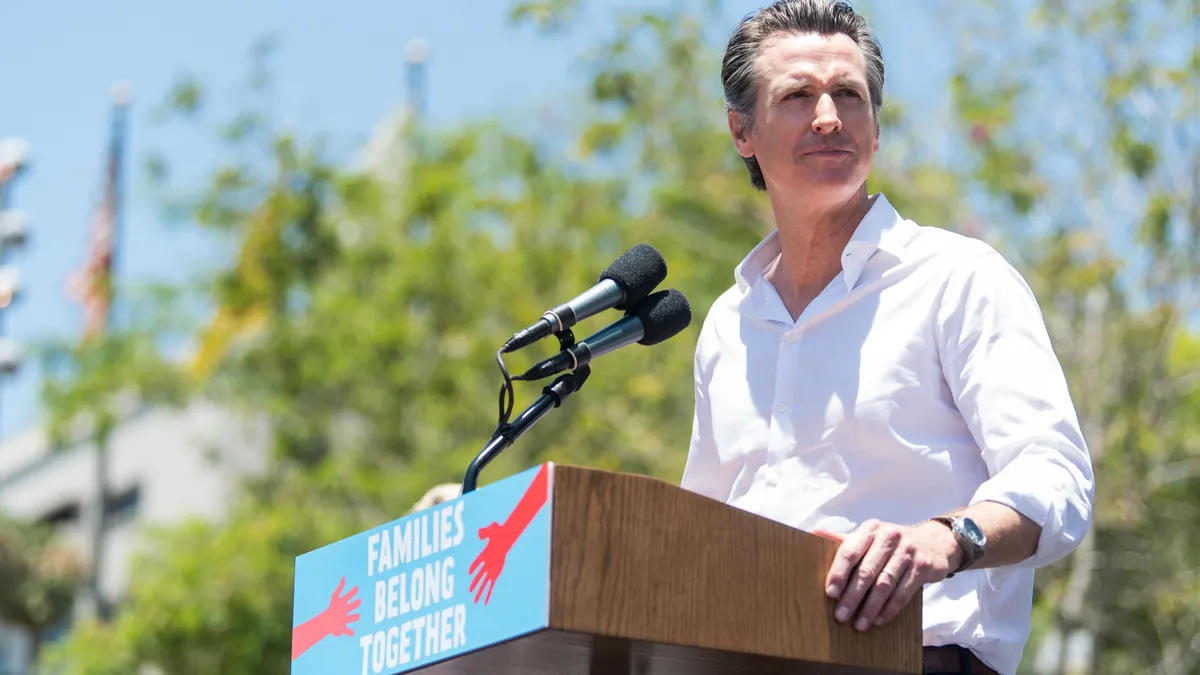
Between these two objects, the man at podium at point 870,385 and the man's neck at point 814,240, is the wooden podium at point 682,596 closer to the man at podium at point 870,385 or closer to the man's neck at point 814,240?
the man at podium at point 870,385

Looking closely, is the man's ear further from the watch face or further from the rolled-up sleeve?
the watch face

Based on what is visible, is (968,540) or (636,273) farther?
(636,273)

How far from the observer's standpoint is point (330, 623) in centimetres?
259

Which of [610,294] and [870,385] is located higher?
[610,294]


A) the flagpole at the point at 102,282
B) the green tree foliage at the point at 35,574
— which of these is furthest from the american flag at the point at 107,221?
the green tree foliage at the point at 35,574

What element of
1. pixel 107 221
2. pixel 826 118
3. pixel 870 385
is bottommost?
pixel 870 385

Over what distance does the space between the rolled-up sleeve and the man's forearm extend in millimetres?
12

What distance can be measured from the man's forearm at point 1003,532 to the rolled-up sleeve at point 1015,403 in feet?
0.04

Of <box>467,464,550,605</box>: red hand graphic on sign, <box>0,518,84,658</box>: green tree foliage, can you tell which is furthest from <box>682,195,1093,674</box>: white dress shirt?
<box>0,518,84,658</box>: green tree foliage

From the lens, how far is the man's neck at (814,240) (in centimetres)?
312

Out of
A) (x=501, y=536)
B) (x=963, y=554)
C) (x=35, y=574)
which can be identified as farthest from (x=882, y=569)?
(x=35, y=574)

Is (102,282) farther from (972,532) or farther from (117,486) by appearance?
(972,532)

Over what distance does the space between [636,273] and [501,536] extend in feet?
2.86

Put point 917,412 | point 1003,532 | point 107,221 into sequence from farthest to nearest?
1. point 107,221
2. point 917,412
3. point 1003,532
